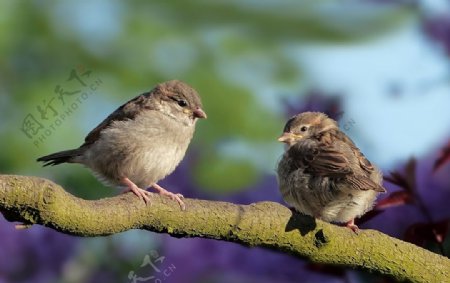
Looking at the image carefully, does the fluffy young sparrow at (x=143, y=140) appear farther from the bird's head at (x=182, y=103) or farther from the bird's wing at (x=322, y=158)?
the bird's wing at (x=322, y=158)

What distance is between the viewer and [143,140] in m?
2.79

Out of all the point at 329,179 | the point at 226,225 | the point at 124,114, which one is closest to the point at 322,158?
the point at 329,179

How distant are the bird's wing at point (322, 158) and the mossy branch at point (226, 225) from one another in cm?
29

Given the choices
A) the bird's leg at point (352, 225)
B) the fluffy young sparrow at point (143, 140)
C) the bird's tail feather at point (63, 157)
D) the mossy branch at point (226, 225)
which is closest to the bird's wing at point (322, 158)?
the bird's leg at point (352, 225)

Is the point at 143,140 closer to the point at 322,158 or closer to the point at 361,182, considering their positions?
the point at 322,158

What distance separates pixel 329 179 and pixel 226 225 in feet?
1.86

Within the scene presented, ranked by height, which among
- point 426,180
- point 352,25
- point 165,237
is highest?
point 352,25

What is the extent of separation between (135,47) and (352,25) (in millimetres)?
1321

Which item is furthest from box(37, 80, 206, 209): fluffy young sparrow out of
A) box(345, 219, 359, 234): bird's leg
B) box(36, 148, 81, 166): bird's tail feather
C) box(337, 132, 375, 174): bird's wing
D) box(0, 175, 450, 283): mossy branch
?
box(0, 175, 450, 283): mossy branch

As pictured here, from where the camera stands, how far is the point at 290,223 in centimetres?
201

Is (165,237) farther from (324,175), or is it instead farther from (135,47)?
(135,47)

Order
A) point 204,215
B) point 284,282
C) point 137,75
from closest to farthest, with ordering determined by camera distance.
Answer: point 204,215
point 284,282
point 137,75

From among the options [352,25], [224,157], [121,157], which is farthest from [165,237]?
[352,25]

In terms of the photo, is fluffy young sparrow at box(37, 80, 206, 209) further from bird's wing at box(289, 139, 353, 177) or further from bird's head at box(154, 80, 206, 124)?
bird's wing at box(289, 139, 353, 177)
